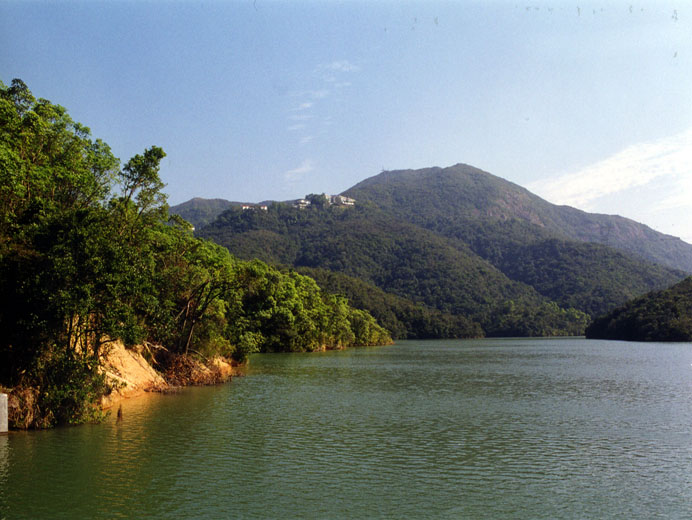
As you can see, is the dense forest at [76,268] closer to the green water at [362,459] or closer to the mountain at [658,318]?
the green water at [362,459]

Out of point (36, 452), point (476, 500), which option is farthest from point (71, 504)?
point (476, 500)

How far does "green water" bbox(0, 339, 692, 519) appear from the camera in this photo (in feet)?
44.9

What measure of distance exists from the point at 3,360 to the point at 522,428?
22346 millimetres

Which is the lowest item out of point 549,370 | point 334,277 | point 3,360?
point 549,370

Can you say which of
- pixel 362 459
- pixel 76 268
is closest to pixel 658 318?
pixel 362 459

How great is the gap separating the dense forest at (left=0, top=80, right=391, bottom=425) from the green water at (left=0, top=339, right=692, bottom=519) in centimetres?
288

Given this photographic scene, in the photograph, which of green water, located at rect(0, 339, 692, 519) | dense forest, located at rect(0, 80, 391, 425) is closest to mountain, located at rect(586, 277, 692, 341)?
green water, located at rect(0, 339, 692, 519)

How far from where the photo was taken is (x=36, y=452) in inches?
725

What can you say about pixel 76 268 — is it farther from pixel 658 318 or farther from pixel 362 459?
pixel 658 318

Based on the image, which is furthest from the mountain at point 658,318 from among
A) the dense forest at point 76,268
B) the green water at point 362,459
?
the dense forest at point 76,268

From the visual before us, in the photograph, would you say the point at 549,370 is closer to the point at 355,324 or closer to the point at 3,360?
the point at 3,360

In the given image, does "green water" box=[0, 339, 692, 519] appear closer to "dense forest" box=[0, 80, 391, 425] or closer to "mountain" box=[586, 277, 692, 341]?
"dense forest" box=[0, 80, 391, 425]

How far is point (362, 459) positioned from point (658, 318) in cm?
12159

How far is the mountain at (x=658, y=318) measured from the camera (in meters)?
114
